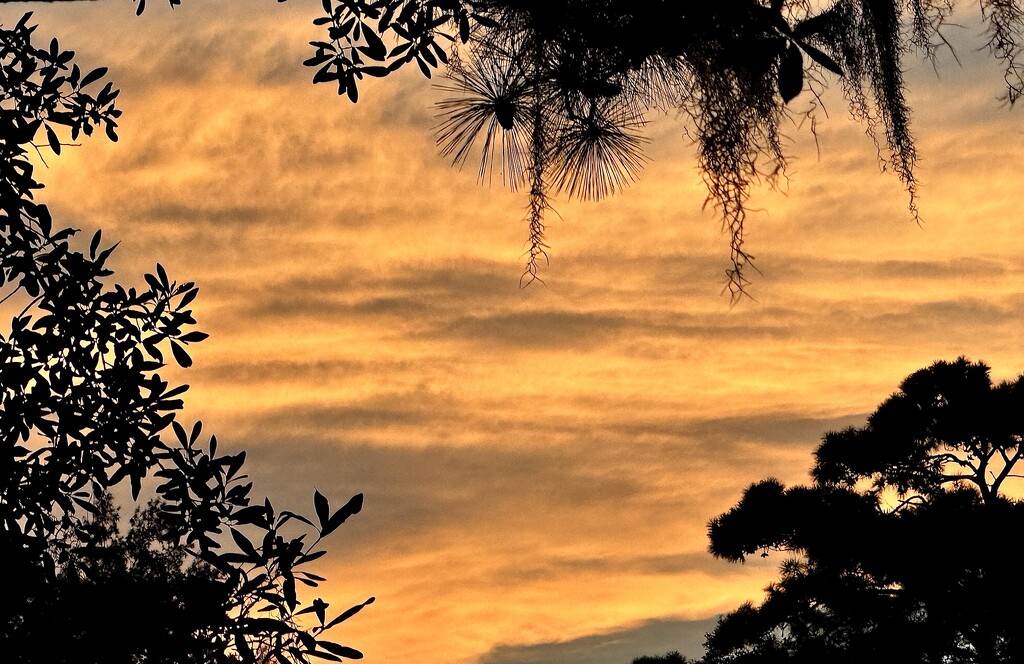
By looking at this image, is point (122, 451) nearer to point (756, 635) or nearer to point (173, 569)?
point (173, 569)

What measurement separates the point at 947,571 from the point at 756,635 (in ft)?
8.54

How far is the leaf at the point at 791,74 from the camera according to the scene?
299 cm

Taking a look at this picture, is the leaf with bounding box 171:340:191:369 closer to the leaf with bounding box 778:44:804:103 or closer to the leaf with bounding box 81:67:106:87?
the leaf with bounding box 81:67:106:87

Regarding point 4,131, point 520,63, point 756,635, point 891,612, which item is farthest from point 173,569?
point 520,63

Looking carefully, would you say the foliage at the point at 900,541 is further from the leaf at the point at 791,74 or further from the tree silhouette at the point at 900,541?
the leaf at the point at 791,74

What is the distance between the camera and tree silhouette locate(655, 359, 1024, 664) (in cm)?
1141

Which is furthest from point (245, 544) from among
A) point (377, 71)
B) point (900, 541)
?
point (900, 541)

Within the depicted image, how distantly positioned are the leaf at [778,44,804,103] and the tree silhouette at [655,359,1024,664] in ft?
31.5

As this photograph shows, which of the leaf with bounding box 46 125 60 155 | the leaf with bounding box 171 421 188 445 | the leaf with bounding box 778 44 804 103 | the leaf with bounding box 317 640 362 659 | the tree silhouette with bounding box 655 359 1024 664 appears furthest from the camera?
the tree silhouette with bounding box 655 359 1024 664

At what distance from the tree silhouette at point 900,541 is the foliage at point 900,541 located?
14 mm

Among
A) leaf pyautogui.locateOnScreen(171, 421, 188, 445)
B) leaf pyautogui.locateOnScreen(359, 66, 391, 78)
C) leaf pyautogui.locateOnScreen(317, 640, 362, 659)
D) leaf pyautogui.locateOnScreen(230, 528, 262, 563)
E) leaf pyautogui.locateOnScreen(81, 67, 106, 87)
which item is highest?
leaf pyautogui.locateOnScreen(81, 67, 106, 87)

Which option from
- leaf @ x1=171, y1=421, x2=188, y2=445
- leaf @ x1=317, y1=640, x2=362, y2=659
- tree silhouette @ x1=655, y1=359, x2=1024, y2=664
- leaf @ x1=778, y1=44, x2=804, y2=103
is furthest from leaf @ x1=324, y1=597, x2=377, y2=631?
tree silhouette @ x1=655, y1=359, x2=1024, y2=664

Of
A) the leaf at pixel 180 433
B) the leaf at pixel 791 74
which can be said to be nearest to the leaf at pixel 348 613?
the leaf at pixel 180 433

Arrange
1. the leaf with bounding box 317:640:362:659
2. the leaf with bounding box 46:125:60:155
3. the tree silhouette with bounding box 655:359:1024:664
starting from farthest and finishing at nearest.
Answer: the tree silhouette with bounding box 655:359:1024:664
the leaf with bounding box 46:125:60:155
the leaf with bounding box 317:640:362:659
